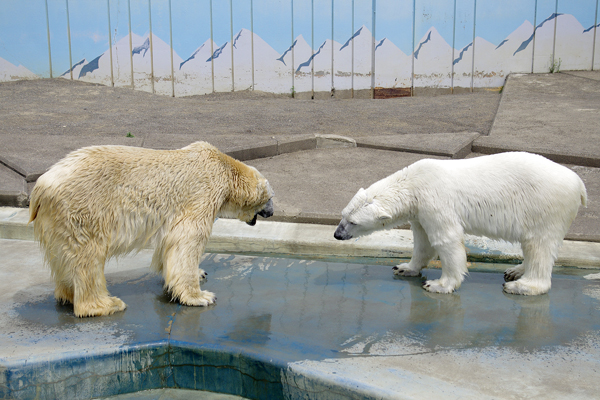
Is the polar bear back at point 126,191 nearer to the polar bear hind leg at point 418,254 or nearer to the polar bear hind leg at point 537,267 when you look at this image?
the polar bear hind leg at point 418,254

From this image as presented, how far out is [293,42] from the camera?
1148cm

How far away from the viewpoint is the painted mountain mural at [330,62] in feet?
37.0

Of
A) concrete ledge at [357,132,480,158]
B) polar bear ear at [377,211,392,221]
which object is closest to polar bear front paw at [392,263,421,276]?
polar bear ear at [377,211,392,221]

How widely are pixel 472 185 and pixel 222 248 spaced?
79.1 inches

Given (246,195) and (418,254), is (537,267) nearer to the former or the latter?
(418,254)

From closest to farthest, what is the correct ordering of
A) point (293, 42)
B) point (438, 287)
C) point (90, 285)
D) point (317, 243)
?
point (90, 285) < point (438, 287) < point (317, 243) < point (293, 42)

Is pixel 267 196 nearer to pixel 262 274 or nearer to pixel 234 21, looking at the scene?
pixel 262 274

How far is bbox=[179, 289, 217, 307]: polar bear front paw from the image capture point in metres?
3.29

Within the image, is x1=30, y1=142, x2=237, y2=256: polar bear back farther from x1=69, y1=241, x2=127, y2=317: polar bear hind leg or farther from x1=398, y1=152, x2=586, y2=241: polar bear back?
x1=398, y1=152, x2=586, y2=241: polar bear back

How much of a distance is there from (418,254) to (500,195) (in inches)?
27.5

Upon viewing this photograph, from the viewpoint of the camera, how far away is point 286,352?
8.87ft

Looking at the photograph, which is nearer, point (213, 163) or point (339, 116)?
point (213, 163)

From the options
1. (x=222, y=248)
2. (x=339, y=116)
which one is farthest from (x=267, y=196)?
(x=339, y=116)

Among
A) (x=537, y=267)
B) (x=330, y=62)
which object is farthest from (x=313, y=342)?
(x=330, y=62)
